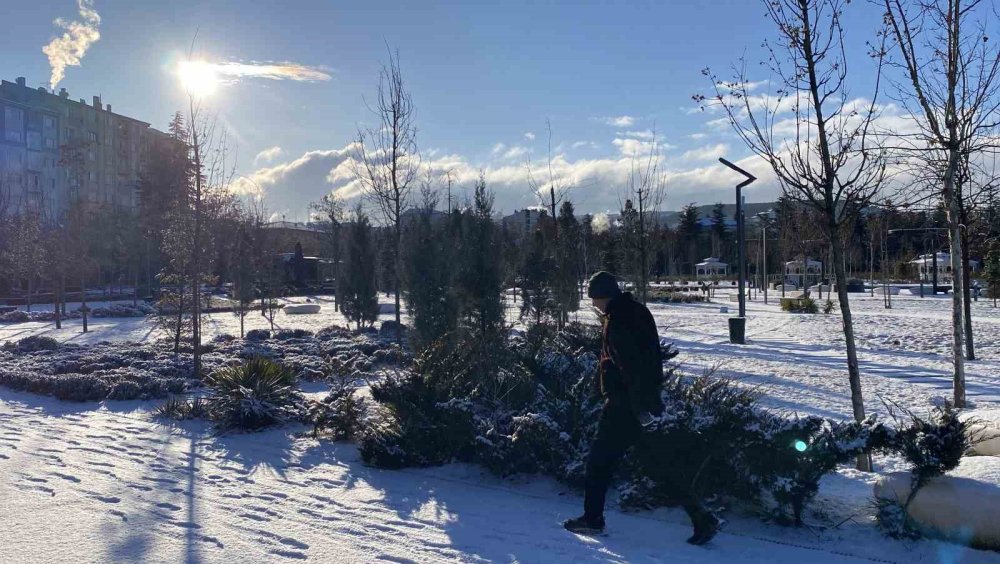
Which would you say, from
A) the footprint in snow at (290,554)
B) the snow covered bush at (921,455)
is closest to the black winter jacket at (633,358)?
the snow covered bush at (921,455)

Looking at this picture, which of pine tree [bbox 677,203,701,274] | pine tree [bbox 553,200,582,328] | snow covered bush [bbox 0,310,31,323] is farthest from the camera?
pine tree [bbox 677,203,701,274]

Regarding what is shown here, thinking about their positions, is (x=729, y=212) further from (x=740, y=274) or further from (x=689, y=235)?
(x=740, y=274)

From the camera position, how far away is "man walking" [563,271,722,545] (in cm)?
454

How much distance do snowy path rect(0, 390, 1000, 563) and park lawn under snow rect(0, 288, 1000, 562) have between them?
0.05 feet

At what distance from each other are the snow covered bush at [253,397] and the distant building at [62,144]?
53351mm

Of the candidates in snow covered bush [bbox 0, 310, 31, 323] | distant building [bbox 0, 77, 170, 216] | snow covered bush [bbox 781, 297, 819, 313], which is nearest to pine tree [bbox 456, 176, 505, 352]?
snow covered bush [bbox 781, 297, 819, 313]

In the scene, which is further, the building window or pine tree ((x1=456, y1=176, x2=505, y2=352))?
the building window

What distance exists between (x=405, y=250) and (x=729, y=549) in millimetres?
10214

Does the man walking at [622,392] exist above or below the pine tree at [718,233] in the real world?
below

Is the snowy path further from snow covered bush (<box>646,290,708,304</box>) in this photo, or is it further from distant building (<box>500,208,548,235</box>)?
snow covered bush (<box>646,290,708,304</box>)

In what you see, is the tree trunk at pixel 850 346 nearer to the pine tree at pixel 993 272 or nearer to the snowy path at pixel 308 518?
the snowy path at pixel 308 518

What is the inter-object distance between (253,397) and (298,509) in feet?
10.6

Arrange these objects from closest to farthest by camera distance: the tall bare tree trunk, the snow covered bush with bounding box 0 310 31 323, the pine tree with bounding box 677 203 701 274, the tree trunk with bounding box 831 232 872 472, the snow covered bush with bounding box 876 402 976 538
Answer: the snow covered bush with bounding box 876 402 976 538 → the tree trunk with bounding box 831 232 872 472 → the tall bare tree trunk → the snow covered bush with bounding box 0 310 31 323 → the pine tree with bounding box 677 203 701 274

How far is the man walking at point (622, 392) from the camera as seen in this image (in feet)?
14.9
